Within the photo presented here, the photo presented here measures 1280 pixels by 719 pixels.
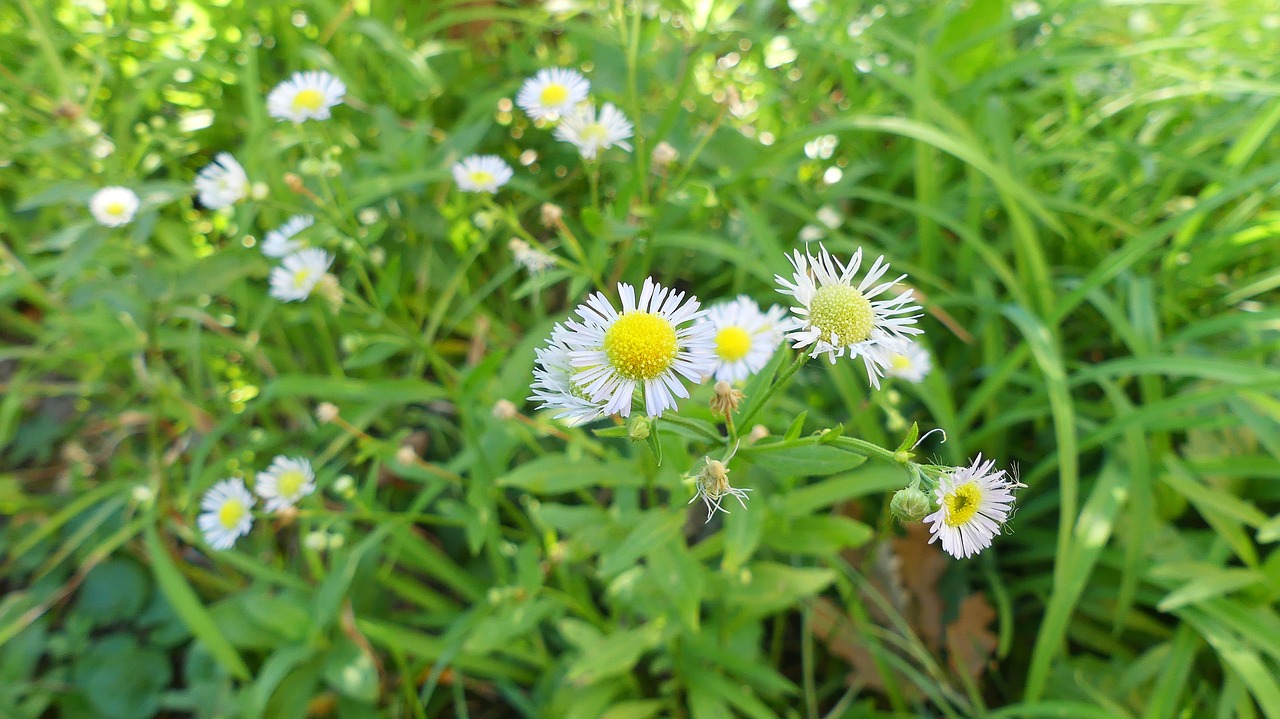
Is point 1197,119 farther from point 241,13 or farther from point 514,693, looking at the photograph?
point 241,13

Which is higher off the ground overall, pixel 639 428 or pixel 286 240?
pixel 286 240

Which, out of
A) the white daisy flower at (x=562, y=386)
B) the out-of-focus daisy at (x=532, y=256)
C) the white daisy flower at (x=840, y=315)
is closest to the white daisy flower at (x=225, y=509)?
the out-of-focus daisy at (x=532, y=256)

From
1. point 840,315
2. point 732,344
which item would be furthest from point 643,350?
point 732,344

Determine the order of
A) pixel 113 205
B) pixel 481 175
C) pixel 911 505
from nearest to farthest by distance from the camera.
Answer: pixel 911 505 < pixel 481 175 < pixel 113 205

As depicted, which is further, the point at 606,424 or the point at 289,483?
the point at 606,424

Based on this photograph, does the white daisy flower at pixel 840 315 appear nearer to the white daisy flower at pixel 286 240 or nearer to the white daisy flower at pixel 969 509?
the white daisy flower at pixel 969 509

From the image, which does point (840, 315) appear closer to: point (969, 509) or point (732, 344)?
point (969, 509)
